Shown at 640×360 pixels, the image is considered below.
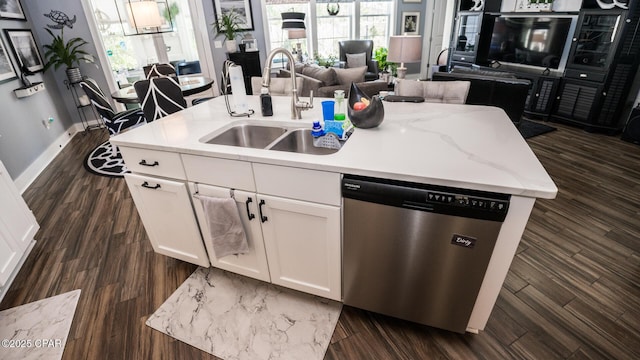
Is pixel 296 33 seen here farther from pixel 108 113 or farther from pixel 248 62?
pixel 108 113

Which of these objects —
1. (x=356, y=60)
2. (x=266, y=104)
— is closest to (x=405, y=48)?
(x=266, y=104)

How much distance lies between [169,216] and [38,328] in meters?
0.90

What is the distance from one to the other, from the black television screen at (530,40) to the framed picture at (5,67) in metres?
6.87

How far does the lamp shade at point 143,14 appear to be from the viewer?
3184 millimetres

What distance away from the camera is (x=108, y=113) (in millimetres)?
3154

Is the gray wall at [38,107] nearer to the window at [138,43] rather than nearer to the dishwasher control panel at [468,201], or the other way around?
the window at [138,43]

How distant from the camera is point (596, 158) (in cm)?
329

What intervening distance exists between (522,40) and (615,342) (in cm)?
495

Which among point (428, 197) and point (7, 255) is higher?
point (428, 197)

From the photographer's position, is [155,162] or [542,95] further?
[542,95]

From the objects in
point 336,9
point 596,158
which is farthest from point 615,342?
point 336,9

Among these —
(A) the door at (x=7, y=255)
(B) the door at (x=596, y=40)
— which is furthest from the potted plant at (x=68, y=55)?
(B) the door at (x=596, y=40)

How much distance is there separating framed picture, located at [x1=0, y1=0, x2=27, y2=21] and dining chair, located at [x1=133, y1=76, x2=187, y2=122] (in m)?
2.18

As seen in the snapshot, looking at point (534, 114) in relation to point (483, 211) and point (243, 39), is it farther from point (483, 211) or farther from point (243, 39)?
point (243, 39)
